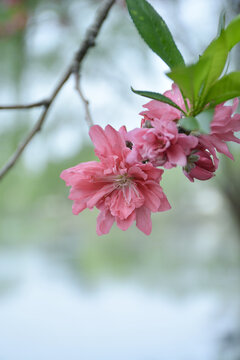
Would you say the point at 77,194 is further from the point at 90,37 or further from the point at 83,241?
the point at 83,241

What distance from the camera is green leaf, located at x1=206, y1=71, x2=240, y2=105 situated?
202 mm

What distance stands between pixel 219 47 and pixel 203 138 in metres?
0.05

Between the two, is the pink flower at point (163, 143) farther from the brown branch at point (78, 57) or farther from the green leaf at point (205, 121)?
the brown branch at point (78, 57)

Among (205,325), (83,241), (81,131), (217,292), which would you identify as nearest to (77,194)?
(205,325)

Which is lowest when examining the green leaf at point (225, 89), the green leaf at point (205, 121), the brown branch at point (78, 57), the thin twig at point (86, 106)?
the green leaf at point (205, 121)

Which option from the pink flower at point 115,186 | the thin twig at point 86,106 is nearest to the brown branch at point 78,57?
the thin twig at point 86,106

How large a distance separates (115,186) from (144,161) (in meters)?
0.03

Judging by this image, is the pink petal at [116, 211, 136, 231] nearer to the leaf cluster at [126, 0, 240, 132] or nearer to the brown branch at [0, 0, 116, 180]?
the leaf cluster at [126, 0, 240, 132]

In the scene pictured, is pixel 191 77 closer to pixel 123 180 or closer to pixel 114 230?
pixel 123 180

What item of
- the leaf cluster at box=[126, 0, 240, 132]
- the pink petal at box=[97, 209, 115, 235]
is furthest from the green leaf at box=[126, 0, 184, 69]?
the pink petal at box=[97, 209, 115, 235]

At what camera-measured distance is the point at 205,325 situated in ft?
5.93

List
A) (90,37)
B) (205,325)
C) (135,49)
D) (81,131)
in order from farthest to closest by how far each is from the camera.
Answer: (81,131) < (135,49) < (205,325) < (90,37)

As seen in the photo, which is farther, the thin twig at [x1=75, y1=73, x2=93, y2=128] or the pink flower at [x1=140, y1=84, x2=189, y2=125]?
the thin twig at [x1=75, y1=73, x2=93, y2=128]

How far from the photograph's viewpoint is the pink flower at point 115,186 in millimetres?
238
